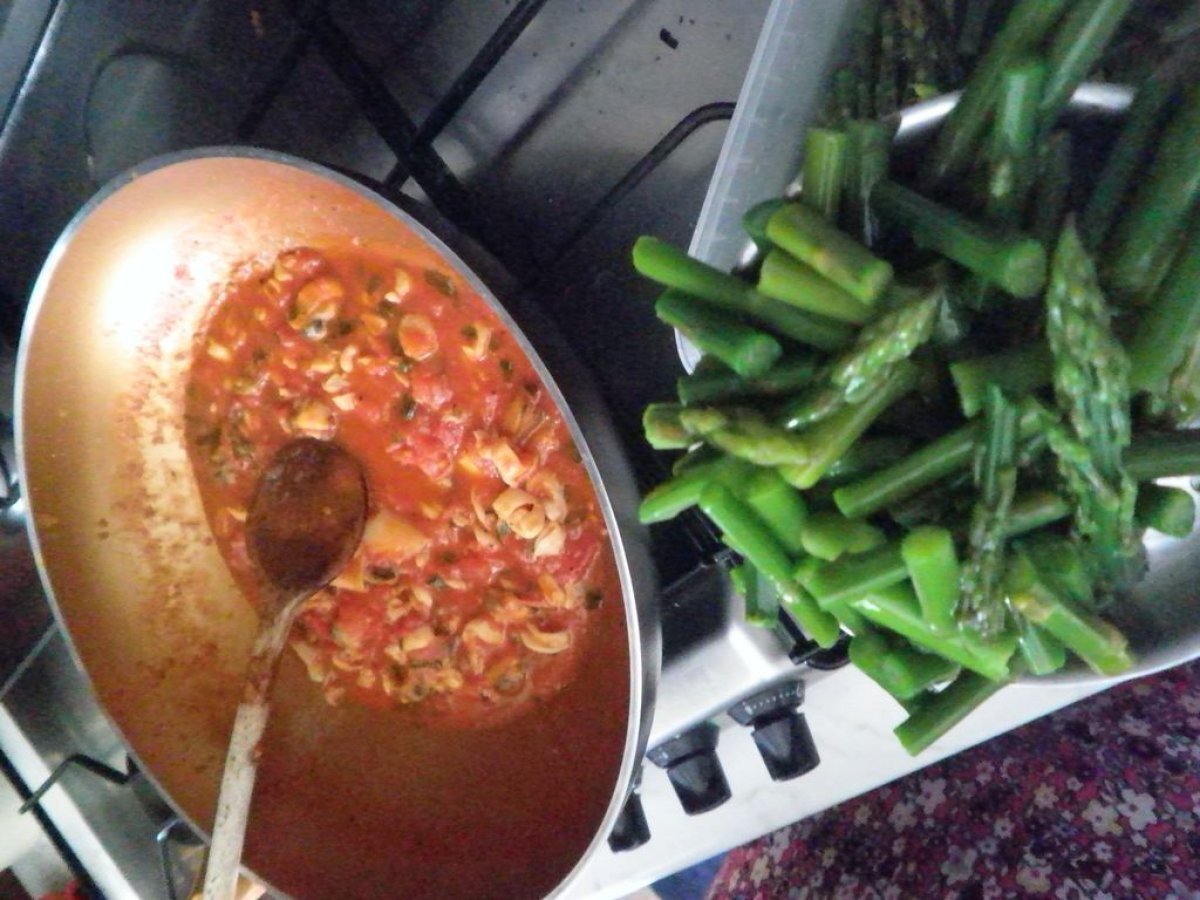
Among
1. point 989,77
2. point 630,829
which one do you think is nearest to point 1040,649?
A: point 989,77

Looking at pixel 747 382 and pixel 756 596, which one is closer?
pixel 747 382

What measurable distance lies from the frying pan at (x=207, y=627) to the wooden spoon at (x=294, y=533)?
107 mm

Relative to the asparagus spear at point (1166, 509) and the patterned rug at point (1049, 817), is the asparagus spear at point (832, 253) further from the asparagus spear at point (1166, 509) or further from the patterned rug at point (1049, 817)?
the patterned rug at point (1049, 817)

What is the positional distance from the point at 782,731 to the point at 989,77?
22.7 inches

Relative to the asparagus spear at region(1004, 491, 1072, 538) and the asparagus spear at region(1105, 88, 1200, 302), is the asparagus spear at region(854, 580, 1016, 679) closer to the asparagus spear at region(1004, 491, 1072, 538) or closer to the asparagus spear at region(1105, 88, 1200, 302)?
the asparagus spear at region(1004, 491, 1072, 538)

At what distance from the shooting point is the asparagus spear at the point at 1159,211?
512 millimetres

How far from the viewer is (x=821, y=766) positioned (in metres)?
0.90

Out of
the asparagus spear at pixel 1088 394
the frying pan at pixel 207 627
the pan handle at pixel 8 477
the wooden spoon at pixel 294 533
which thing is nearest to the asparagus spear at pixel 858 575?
the asparagus spear at pixel 1088 394

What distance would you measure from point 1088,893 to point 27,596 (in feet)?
4.35

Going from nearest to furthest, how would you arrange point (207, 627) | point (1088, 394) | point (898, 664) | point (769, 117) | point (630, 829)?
1. point (1088, 394)
2. point (898, 664)
3. point (769, 117)
4. point (630, 829)
5. point (207, 627)

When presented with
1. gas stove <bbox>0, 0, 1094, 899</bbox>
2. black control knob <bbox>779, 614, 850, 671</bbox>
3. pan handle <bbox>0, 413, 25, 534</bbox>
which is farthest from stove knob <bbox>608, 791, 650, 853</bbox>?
pan handle <bbox>0, 413, 25, 534</bbox>

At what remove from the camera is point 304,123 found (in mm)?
1090

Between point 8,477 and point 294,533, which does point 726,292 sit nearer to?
point 294,533

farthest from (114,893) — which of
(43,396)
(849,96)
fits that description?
(849,96)
